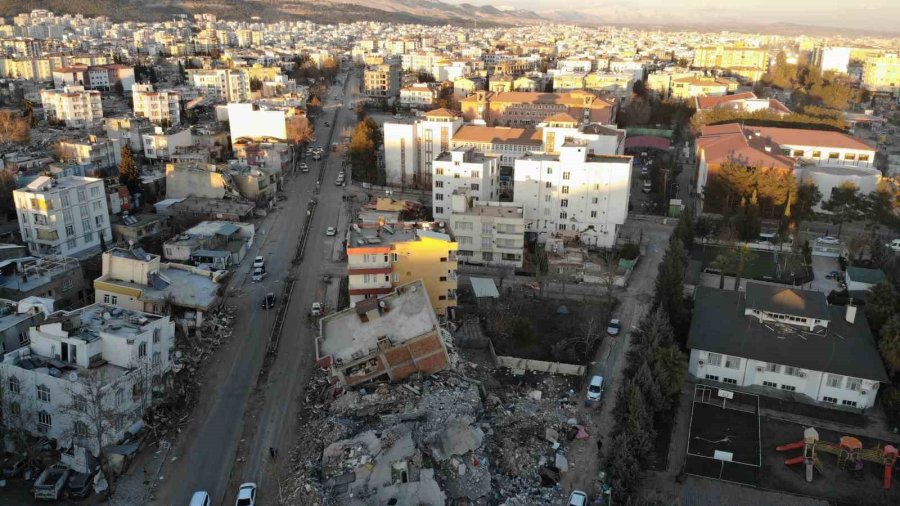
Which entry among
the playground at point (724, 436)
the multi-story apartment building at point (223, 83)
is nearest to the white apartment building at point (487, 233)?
the playground at point (724, 436)

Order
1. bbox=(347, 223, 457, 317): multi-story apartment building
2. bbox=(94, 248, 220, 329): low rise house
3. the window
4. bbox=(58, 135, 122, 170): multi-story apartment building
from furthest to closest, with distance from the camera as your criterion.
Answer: bbox=(58, 135, 122, 170): multi-story apartment building, bbox=(347, 223, 457, 317): multi-story apartment building, bbox=(94, 248, 220, 329): low rise house, the window

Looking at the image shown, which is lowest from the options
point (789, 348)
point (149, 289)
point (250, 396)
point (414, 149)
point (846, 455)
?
point (250, 396)

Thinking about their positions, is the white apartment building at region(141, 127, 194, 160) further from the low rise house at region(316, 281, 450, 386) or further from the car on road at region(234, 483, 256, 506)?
the car on road at region(234, 483, 256, 506)

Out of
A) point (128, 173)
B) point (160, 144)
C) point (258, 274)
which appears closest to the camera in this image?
point (258, 274)

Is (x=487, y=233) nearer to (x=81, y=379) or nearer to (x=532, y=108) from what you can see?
(x=81, y=379)

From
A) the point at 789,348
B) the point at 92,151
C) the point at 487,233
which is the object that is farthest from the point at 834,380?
the point at 92,151

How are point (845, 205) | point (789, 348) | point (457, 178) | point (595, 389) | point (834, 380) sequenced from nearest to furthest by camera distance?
1. point (834, 380)
2. point (595, 389)
3. point (789, 348)
4. point (457, 178)
5. point (845, 205)

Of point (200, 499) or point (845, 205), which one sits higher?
point (845, 205)

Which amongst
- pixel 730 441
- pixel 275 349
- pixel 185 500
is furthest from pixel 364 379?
pixel 730 441

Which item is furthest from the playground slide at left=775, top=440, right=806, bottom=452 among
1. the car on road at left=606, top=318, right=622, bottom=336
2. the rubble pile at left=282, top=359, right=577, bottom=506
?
the car on road at left=606, top=318, right=622, bottom=336
